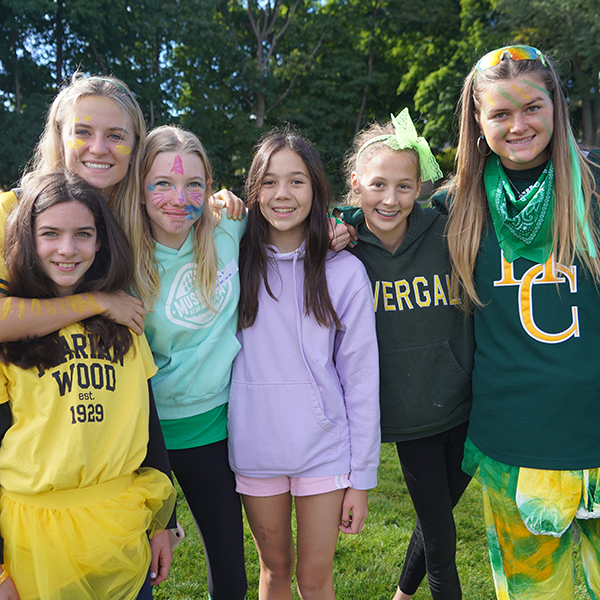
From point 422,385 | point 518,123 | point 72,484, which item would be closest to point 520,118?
point 518,123

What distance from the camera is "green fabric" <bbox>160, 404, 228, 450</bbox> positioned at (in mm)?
2059

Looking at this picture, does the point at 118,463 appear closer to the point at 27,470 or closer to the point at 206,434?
the point at 27,470

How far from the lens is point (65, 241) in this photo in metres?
1.65

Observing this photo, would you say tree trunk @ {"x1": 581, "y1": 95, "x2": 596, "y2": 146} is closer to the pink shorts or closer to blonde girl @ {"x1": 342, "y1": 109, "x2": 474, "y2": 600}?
blonde girl @ {"x1": 342, "y1": 109, "x2": 474, "y2": 600}

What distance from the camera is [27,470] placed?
151 centimetres

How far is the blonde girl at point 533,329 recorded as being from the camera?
6.10 ft

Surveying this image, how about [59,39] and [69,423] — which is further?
[59,39]

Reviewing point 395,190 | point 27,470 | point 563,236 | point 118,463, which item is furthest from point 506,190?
point 27,470

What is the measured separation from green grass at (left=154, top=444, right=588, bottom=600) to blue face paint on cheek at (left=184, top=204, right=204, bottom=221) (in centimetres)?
206

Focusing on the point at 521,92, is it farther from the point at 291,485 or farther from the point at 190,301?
the point at 291,485

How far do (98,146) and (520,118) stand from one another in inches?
63.8

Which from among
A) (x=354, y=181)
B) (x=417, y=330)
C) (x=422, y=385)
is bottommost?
(x=422, y=385)

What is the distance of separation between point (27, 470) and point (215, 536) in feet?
2.88

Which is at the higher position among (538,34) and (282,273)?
(538,34)
